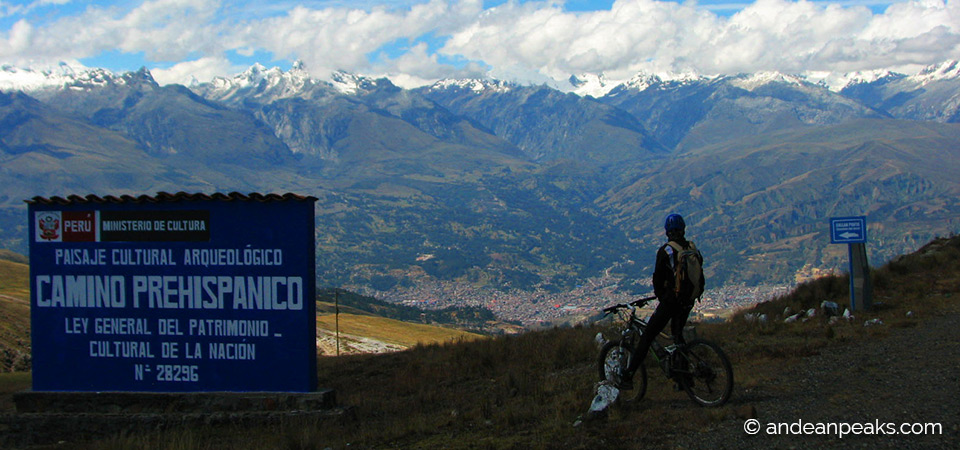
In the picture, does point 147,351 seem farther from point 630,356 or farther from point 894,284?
point 894,284

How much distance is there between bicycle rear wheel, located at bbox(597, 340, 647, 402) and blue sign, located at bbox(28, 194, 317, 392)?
4.68m

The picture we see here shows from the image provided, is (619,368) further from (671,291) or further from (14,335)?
(14,335)

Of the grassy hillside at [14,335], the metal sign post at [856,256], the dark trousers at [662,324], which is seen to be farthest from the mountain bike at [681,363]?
the grassy hillside at [14,335]

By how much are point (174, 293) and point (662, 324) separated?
796 cm

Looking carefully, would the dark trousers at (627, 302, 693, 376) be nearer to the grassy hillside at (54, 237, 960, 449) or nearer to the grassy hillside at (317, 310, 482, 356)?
the grassy hillside at (54, 237, 960, 449)

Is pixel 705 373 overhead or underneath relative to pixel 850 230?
underneath

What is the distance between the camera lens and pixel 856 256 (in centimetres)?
1848

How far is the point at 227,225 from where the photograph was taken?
43.7ft

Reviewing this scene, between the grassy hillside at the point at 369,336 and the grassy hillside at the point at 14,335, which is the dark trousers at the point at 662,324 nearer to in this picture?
the grassy hillside at the point at 369,336

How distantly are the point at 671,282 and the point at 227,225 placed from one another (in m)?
7.27

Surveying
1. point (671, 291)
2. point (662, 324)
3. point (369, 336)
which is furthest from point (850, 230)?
point (369, 336)

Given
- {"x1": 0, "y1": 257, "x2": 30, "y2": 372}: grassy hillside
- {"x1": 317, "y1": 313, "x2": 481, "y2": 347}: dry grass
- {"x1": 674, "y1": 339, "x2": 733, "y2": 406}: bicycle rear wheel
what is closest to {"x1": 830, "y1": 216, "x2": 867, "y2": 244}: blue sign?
{"x1": 674, "y1": 339, "x2": 733, "y2": 406}: bicycle rear wheel

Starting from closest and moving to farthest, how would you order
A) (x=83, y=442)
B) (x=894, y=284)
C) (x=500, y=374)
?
(x=83, y=442) < (x=500, y=374) < (x=894, y=284)

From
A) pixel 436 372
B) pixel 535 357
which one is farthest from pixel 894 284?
pixel 436 372
